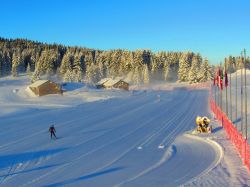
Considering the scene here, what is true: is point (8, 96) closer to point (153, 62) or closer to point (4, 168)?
point (4, 168)

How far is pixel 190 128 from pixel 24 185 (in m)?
24.6

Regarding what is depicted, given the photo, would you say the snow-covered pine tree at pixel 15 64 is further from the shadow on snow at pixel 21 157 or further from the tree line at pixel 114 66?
the shadow on snow at pixel 21 157

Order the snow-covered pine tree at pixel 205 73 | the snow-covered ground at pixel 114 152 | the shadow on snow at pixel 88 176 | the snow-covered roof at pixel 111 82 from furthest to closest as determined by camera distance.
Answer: the snow-covered pine tree at pixel 205 73 < the snow-covered roof at pixel 111 82 < the snow-covered ground at pixel 114 152 < the shadow on snow at pixel 88 176

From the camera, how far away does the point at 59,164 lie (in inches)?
1041

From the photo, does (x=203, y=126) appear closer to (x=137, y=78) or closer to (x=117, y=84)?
(x=117, y=84)

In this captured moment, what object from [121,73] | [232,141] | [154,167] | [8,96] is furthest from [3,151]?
[121,73]

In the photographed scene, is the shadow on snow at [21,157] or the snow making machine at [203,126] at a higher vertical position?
the snow making machine at [203,126]

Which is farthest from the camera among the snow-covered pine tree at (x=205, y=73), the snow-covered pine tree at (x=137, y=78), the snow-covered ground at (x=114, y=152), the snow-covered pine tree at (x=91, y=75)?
the snow-covered pine tree at (x=137, y=78)

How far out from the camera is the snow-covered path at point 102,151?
74.9 ft

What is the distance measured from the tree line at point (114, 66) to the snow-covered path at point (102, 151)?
81913 mm

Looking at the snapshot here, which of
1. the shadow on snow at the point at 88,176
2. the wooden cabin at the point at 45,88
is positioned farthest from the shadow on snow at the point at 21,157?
the wooden cabin at the point at 45,88

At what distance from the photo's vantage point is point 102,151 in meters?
31.1

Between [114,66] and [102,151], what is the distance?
5194 inches

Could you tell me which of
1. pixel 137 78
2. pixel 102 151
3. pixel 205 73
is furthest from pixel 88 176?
pixel 137 78
